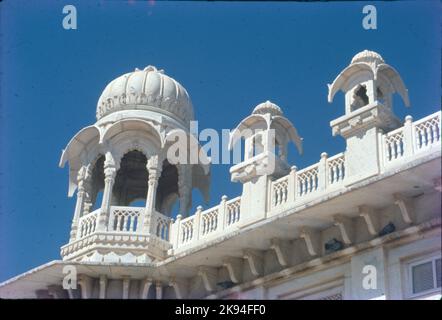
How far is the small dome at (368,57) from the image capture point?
14625mm

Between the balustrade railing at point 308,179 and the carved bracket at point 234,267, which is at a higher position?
the balustrade railing at point 308,179

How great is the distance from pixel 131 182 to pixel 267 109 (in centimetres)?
455

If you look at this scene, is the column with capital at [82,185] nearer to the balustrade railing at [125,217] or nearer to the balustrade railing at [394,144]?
the balustrade railing at [125,217]

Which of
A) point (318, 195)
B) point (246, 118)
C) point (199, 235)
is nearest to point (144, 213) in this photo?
point (199, 235)

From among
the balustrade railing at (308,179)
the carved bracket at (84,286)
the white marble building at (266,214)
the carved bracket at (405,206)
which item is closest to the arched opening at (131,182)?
the white marble building at (266,214)

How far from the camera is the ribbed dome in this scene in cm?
1828

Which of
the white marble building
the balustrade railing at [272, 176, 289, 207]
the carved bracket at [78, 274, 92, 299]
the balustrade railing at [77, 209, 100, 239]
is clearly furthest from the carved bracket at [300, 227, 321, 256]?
the balustrade railing at [77, 209, 100, 239]

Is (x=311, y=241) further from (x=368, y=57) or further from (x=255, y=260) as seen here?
(x=368, y=57)

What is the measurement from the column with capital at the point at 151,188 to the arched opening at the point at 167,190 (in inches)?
67.2

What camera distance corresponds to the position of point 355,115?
14094 mm

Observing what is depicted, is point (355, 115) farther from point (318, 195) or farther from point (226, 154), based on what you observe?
point (226, 154)

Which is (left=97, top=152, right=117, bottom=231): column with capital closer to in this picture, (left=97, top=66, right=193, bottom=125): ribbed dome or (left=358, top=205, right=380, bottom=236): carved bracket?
(left=97, top=66, right=193, bottom=125): ribbed dome

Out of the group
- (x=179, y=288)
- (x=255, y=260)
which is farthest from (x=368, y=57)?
(x=179, y=288)

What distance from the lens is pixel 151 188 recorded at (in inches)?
682
